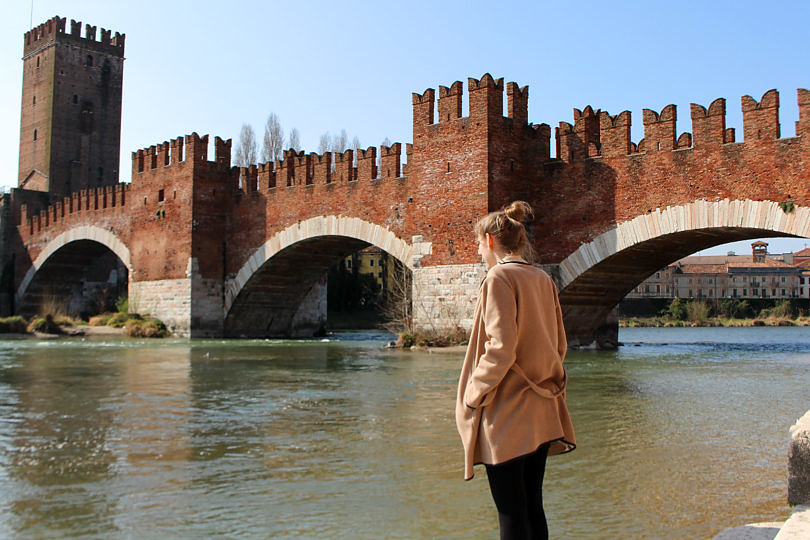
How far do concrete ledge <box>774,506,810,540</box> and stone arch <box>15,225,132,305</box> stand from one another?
82.7 feet

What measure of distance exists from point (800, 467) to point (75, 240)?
29.3 metres

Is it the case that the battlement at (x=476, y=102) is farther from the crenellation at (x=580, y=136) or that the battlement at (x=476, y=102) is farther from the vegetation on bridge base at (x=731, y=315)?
the vegetation on bridge base at (x=731, y=315)

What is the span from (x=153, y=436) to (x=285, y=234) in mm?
15310

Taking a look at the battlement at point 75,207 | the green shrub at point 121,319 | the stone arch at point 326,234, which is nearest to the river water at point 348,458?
the stone arch at point 326,234

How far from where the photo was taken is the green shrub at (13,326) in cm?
2478

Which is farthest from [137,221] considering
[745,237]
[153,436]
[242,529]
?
[242,529]

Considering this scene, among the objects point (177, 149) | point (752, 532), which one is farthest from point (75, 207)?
point (752, 532)

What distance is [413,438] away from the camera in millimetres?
6305

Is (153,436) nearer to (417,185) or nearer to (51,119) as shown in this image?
(417,185)

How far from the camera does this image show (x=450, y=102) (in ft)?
55.2

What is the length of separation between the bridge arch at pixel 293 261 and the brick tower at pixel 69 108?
16531mm

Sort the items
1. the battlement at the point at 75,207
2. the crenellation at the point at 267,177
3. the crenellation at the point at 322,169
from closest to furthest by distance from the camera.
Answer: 1. the crenellation at the point at 322,169
2. the crenellation at the point at 267,177
3. the battlement at the point at 75,207

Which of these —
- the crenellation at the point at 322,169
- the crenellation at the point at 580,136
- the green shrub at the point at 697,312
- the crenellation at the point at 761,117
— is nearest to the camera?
the crenellation at the point at 761,117

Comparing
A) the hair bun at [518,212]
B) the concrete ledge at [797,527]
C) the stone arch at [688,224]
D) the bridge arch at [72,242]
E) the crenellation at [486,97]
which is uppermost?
the crenellation at [486,97]
